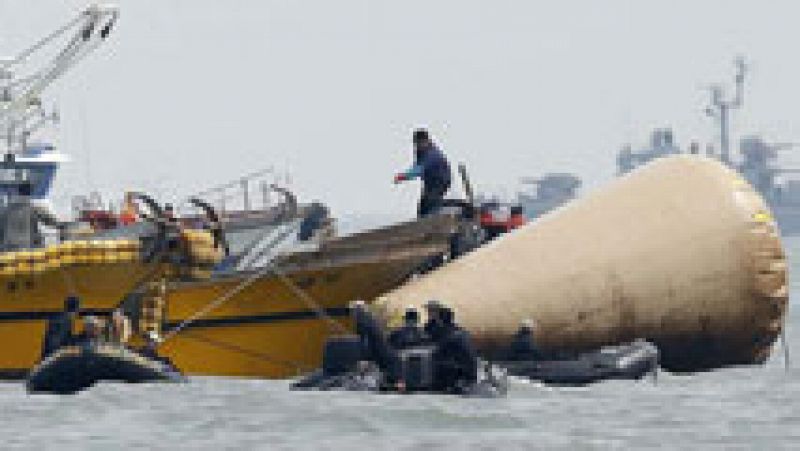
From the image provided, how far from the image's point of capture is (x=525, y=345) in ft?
93.9

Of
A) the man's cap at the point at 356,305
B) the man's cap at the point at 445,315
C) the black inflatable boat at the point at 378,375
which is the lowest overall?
the black inflatable boat at the point at 378,375

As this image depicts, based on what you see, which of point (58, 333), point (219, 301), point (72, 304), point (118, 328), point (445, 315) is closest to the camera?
point (445, 315)

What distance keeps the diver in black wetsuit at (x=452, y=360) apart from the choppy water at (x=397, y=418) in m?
0.41

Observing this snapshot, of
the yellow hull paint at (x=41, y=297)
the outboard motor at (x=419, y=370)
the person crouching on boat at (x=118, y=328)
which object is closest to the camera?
the outboard motor at (x=419, y=370)

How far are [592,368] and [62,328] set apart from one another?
6.39 metres

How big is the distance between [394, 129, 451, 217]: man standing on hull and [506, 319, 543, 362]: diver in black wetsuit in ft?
9.03

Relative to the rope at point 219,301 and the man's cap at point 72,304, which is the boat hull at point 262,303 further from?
the man's cap at point 72,304

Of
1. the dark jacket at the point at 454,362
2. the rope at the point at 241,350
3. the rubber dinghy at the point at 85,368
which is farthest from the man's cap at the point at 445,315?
the rope at the point at 241,350

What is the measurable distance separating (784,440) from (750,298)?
6624mm

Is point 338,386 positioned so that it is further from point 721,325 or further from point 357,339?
point 721,325

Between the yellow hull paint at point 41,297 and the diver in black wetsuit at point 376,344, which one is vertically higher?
the yellow hull paint at point 41,297

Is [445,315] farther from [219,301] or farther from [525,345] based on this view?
[219,301]

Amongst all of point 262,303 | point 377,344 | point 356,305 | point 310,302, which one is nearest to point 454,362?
point 377,344

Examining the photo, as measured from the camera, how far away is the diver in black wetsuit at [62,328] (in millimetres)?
28203
